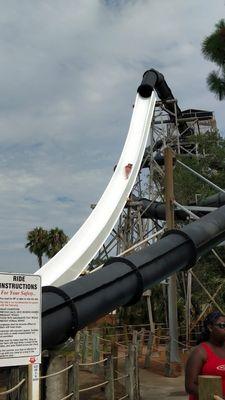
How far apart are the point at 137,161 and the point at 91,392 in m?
13.4

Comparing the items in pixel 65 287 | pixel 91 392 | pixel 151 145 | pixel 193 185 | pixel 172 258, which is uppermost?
pixel 151 145

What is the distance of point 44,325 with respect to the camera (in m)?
6.19

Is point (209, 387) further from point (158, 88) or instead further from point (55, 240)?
point (55, 240)

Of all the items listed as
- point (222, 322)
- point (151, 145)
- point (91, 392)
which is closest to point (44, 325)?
point (222, 322)

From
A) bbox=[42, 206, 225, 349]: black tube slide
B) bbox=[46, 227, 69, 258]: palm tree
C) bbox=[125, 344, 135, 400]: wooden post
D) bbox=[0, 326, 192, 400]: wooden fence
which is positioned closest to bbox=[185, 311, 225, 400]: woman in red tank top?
bbox=[0, 326, 192, 400]: wooden fence

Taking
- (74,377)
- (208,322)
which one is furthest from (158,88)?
(208,322)

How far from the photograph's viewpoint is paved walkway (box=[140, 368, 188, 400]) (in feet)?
32.5

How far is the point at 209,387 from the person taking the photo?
3188mm

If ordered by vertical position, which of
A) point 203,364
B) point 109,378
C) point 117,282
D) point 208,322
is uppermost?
point 117,282

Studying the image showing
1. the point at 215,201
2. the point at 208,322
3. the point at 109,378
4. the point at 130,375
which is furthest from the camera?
the point at 215,201

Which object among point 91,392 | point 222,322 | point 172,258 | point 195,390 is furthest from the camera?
point 91,392

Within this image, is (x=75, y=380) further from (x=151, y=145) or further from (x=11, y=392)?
(x=151, y=145)

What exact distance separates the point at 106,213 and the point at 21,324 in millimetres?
14705

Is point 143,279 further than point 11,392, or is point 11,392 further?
point 143,279
